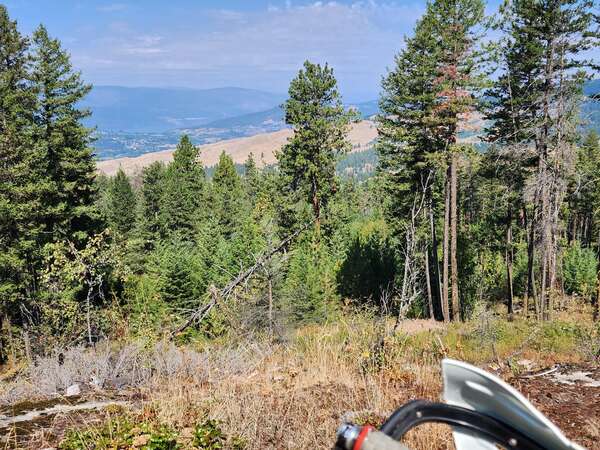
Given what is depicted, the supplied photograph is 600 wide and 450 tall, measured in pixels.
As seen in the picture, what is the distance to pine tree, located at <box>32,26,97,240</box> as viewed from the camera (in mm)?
23281

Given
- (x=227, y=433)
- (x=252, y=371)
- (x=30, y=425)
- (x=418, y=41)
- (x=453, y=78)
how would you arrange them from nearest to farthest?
(x=227, y=433)
(x=30, y=425)
(x=252, y=371)
(x=453, y=78)
(x=418, y=41)

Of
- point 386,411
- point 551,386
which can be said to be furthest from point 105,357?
point 551,386

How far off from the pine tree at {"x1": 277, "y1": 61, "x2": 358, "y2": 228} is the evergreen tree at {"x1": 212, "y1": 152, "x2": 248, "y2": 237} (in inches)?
676

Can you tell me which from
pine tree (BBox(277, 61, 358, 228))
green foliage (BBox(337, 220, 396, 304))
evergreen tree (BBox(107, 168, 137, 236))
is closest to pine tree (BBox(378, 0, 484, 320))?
pine tree (BBox(277, 61, 358, 228))

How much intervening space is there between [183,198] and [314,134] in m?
21.2

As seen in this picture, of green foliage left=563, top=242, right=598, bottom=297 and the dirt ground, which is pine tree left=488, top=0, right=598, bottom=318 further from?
green foliage left=563, top=242, right=598, bottom=297

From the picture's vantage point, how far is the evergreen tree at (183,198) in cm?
4878

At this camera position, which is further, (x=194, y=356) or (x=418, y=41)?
(x=418, y=41)

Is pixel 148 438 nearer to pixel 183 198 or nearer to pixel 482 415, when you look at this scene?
pixel 482 415

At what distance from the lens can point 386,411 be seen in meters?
3.88

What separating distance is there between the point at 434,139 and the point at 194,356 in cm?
2154

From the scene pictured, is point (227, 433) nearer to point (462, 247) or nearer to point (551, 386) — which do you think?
point (551, 386)

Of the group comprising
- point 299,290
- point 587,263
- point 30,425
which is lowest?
point 587,263

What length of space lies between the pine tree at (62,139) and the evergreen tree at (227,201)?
77.9ft
